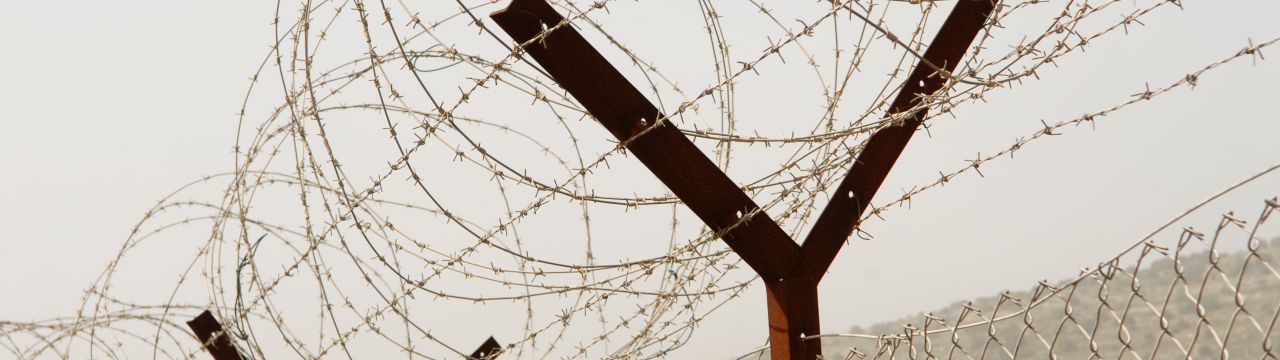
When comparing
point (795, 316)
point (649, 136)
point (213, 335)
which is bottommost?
point (795, 316)

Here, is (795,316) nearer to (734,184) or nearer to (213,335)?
(734,184)

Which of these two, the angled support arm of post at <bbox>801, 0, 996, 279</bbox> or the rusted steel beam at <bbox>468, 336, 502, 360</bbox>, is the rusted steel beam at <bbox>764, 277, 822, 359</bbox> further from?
the rusted steel beam at <bbox>468, 336, 502, 360</bbox>

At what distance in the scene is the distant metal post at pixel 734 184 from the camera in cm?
217

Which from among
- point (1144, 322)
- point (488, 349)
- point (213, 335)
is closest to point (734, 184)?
point (488, 349)

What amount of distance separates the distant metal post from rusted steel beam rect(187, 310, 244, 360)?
1.71 metres

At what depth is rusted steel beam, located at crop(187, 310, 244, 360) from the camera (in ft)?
11.1

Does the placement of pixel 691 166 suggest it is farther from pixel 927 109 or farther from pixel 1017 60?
pixel 1017 60

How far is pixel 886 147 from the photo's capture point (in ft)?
8.11

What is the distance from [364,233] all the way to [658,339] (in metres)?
0.79

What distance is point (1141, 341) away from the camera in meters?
14.3

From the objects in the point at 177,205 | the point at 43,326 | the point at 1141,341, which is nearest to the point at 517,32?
the point at 177,205

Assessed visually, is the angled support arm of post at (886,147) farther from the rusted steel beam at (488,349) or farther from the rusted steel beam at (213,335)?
the rusted steel beam at (213,335)

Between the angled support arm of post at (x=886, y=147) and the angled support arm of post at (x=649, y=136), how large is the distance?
68mm

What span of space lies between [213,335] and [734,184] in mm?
1782
